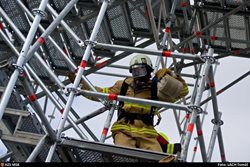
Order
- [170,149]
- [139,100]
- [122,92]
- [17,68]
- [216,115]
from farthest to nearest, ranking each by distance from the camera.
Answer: [216,115] < [122,92] < [170,149] < [139,100] < [17,68]

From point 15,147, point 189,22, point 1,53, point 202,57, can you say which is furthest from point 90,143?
point 189,22

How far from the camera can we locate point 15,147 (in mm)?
7395

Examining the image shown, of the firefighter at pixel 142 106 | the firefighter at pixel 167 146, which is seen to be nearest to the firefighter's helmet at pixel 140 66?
→ the firefighter at pixel 142 106

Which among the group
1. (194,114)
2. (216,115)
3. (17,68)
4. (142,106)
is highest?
(216,115)

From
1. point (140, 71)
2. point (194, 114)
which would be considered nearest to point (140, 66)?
point (140, 71)

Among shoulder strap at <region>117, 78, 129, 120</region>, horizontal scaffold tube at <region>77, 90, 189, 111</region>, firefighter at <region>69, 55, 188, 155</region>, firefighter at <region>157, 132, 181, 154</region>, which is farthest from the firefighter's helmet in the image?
horizontal scaffold tube at <region>77, 90, 189, 111</region>

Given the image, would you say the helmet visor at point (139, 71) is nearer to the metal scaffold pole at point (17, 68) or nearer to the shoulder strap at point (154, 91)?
the shoulder strap at point (154, 91)

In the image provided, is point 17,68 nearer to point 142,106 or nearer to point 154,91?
point 142,106

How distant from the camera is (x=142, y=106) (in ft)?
26.1

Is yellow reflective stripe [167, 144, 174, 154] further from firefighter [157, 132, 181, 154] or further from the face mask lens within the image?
→ the face mask lens

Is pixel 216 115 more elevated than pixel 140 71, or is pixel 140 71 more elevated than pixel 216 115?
pixel 140 71

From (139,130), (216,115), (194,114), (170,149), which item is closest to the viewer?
(194,114)

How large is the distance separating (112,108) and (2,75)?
1.61 meters

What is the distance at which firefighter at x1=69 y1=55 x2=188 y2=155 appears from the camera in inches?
303
